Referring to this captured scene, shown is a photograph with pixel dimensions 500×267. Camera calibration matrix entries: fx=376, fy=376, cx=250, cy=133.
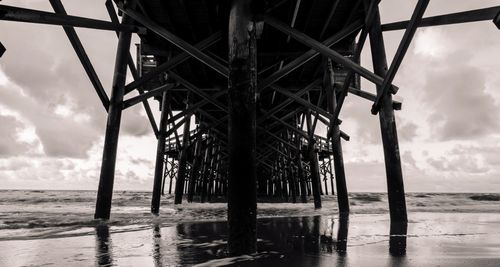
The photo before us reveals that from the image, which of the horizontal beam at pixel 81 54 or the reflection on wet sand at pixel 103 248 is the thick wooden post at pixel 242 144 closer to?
the reflection on wet sand at pixel 103 248

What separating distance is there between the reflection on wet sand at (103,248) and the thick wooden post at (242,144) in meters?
0.87

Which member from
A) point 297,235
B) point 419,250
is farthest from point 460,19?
point 297,235

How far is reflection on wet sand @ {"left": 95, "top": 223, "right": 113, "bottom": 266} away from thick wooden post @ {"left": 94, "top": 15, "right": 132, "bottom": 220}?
0.79 m

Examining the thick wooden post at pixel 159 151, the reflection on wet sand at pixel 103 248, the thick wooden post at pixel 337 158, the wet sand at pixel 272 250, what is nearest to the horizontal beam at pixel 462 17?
the wet sand at pixel 272 250

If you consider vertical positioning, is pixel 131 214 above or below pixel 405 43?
below

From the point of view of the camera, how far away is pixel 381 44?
516 centimetres

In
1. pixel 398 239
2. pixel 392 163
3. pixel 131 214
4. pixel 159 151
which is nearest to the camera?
pixel 398 239

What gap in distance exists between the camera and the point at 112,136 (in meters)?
5.53

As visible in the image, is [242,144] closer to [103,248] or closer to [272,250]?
[272,250]

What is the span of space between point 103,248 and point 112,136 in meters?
2.63

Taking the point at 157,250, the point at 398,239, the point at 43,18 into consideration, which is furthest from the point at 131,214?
the point at 398,239

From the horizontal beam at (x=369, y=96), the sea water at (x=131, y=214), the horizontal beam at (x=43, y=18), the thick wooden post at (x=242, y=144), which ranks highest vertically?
the horizontal beam at (x=43, y=18)

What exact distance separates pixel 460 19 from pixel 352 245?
98.3 inches

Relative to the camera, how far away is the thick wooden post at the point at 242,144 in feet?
8.82
